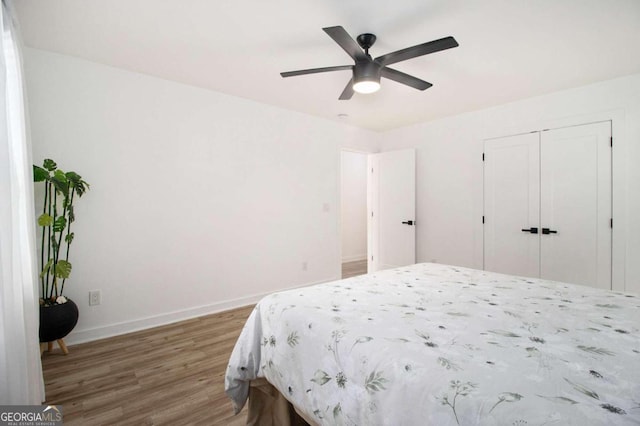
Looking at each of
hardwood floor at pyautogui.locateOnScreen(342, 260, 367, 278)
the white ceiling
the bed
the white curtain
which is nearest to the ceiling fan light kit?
the white ceiling

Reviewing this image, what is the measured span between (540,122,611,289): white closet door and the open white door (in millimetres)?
1681

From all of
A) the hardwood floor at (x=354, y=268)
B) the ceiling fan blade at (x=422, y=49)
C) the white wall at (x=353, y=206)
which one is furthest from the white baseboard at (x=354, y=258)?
the ceiling fan blade at (x=422, y=49)

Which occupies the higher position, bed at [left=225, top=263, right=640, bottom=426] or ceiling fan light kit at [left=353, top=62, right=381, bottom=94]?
ceiling fan light kit at [left=353, top=62, right=381, bottom=94]

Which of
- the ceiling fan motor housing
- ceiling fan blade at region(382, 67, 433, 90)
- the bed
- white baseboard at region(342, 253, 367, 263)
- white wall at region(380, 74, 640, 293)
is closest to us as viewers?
the bed

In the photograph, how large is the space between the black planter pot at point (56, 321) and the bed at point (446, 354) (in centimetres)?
162

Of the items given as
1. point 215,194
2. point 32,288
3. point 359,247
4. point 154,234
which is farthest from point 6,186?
point 359,247

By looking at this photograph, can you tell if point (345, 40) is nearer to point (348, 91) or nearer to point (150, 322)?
point (348, 91)

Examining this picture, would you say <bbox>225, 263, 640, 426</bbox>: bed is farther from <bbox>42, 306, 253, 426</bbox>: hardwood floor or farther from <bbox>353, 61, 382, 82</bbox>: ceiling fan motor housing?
<bbox>353, 61, 382, 82</bbox>: ceiling fan motor housing

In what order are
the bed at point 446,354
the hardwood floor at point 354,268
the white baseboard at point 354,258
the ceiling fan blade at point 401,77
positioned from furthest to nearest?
the white baseboard at point 354,258 → the hardwood floor at point 354,268 → the ceiling fan blade at point 401,77 → the bed at point 446,354

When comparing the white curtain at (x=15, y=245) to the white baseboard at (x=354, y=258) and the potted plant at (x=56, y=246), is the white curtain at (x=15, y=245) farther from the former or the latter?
the white baseboard at (x=354, y=258)

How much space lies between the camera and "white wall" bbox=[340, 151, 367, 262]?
21.2 ft

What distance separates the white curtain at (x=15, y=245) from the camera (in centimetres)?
120

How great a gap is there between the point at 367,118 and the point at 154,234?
10.6 feet

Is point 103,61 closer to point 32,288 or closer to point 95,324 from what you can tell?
point 32,288
